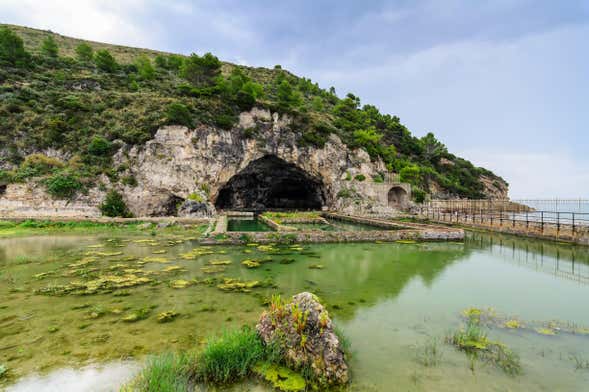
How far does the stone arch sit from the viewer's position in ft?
134

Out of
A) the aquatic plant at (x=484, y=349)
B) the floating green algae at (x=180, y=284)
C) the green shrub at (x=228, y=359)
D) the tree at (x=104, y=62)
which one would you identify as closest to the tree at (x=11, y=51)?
the tree at (x=104, y=62)

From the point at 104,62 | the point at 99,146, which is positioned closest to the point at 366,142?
the point at 99,146

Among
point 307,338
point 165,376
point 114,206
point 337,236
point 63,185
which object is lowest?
point 165,376

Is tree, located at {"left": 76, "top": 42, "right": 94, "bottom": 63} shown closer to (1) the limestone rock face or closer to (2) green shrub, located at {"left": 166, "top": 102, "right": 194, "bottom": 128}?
(2) green shrub, located at {"left": 166, "top": 102, "right": 194, "bottom": 128}

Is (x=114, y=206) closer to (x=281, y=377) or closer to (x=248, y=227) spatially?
(x=248, y=227)

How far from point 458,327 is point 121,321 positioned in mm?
6467

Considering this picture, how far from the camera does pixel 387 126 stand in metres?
71.9

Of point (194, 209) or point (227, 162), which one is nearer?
point (194, 209)

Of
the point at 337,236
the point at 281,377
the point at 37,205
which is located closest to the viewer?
the point at 281,377

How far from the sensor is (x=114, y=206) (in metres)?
26.0

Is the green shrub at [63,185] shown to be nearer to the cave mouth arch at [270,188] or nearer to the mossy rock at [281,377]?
the cave mouth arch at [270,188]

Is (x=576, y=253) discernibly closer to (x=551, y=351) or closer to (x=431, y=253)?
(x=431, y=253)

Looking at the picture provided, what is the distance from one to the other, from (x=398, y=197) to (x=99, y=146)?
1526 inches

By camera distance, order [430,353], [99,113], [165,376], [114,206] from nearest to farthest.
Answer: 1. [165,376]
2. [430,353]
3. [114,206]
4. [99,113]
